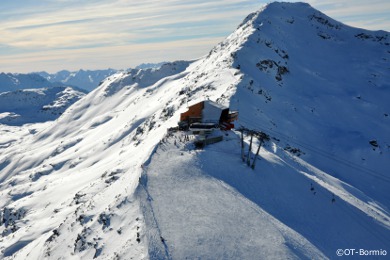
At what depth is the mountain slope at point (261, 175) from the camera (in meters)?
18.8

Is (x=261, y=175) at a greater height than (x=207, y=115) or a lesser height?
A: lesser

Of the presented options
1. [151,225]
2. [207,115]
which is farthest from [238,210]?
[207,115]

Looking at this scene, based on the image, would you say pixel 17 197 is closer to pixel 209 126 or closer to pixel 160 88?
pixel 160 88

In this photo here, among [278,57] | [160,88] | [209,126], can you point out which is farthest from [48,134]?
[209,126]

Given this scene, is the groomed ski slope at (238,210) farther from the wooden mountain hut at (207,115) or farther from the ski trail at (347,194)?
the wooden mountain hut at (207,115)

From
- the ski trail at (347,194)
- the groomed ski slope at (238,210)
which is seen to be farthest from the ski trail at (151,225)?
the ski trail at (347,194)

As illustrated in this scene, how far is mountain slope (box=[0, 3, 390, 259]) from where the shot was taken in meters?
18.8

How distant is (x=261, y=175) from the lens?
24844 millimetres

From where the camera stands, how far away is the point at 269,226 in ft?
62.2

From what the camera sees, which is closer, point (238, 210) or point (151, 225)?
point (151, 225)

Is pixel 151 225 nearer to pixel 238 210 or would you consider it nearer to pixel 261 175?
pixel 238 210

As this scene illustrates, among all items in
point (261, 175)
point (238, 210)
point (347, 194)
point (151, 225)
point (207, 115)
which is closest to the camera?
point (151, 225)

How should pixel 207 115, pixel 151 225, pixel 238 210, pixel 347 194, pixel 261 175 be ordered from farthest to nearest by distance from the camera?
pixel 347 194 < pixel 207 115 < pixel 261 175 < pixel 238 210 < pixel 151 225

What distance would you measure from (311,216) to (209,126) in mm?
10609
